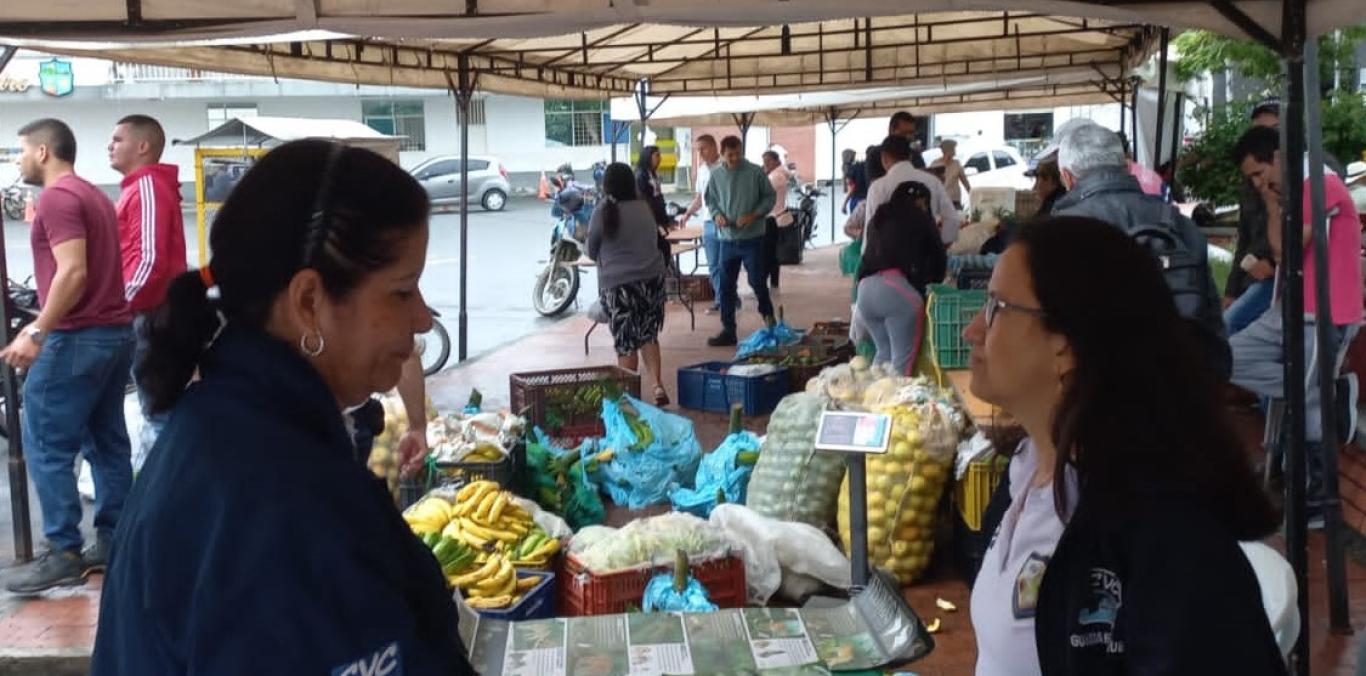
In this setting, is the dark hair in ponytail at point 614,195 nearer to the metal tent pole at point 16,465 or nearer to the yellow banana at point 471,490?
the yellow banana at point 471,490

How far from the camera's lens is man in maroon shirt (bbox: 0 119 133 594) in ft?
16.8

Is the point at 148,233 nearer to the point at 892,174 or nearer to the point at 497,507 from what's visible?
the point at 497,507

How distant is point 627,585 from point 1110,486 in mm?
2927

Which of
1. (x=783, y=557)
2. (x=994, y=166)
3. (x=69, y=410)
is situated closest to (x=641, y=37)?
(x=69, y=410)

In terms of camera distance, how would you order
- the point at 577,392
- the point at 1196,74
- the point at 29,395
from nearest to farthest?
1. the point at 29,395
2. the point at 577,392
3. the point at 1196,74

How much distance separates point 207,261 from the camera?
1.49m

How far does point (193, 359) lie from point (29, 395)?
439cm

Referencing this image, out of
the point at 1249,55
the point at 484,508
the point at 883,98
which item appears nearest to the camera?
the point at 484,508

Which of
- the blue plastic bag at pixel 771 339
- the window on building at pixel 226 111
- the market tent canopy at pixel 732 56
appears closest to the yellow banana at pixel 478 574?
the market tent canopy at pixel 732 56

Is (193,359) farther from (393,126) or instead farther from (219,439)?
(393,126)

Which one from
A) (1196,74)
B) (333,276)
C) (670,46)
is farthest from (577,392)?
(1196,74)

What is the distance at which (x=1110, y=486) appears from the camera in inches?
68.4

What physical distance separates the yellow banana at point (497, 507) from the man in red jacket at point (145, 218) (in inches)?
66.6

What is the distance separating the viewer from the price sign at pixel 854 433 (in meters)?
3.70
